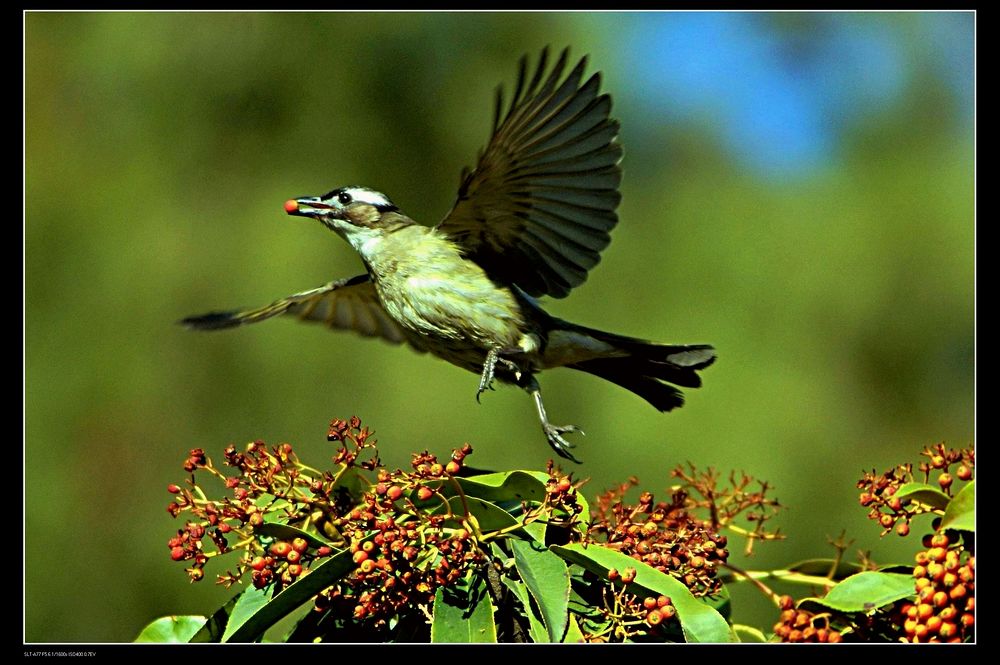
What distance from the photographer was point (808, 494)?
6.49 metres

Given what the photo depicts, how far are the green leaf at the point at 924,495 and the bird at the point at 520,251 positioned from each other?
1057mm

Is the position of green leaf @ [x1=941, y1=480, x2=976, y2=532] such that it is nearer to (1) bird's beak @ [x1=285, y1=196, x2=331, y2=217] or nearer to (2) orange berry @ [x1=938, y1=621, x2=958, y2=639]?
(2) orange berry @ [x1=938, y1=621, x2=958, y2=639]

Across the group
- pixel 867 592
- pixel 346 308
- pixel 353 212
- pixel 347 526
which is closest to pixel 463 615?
pixel 347 526

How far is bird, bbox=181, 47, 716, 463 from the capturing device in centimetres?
293

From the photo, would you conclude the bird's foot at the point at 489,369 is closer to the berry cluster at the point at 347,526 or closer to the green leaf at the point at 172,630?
the berry cluster at the point at 347,526

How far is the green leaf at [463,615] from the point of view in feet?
6.36

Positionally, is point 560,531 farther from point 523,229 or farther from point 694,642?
point 523,229

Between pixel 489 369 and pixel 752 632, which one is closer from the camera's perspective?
pixel 752 632

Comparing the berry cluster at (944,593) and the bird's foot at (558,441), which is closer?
the berry cluster at (944,593)

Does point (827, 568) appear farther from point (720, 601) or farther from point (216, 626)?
point (216, 626)

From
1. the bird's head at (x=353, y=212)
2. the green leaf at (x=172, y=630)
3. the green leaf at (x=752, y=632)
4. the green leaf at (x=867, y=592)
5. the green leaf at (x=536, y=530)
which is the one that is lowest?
the green leaf at (x=172, y=630)

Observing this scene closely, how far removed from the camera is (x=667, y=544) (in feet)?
6.79

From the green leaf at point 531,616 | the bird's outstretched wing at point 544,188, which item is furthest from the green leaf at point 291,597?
the bird's outstretched wing at point 544,188

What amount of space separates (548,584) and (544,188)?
1.49 m
